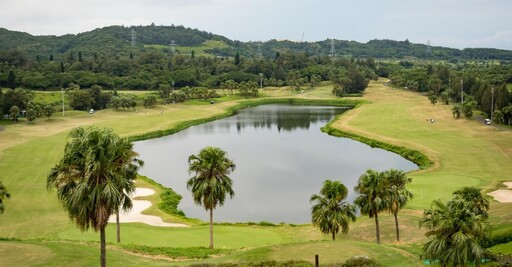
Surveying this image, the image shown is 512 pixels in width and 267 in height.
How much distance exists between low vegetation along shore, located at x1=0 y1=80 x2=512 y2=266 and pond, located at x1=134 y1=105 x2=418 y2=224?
346 centimetres

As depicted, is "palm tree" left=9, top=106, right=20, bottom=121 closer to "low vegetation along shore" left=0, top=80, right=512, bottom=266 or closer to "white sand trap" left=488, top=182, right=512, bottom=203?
"low vegetation along shore" left=0, top=80, right=512, bottom=266

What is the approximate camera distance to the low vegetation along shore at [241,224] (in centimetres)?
2586

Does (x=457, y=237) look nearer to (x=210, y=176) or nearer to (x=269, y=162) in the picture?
(x=210, y=176)

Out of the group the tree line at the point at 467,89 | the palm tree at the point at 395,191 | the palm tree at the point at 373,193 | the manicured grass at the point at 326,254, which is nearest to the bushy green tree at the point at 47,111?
the tree line at the point at 467,89

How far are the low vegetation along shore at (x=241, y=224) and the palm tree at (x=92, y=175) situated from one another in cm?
582

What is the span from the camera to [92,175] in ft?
63.1

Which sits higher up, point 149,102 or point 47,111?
point 149,102

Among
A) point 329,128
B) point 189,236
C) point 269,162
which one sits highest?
point 329,128

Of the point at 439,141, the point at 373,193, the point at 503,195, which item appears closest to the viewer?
the point at 373,193

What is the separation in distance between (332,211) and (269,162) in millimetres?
38018

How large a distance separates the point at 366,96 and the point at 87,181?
143563mm

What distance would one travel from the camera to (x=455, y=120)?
320ft

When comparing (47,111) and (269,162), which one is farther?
(47,111)

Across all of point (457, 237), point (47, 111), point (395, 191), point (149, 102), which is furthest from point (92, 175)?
point (149, 102)
